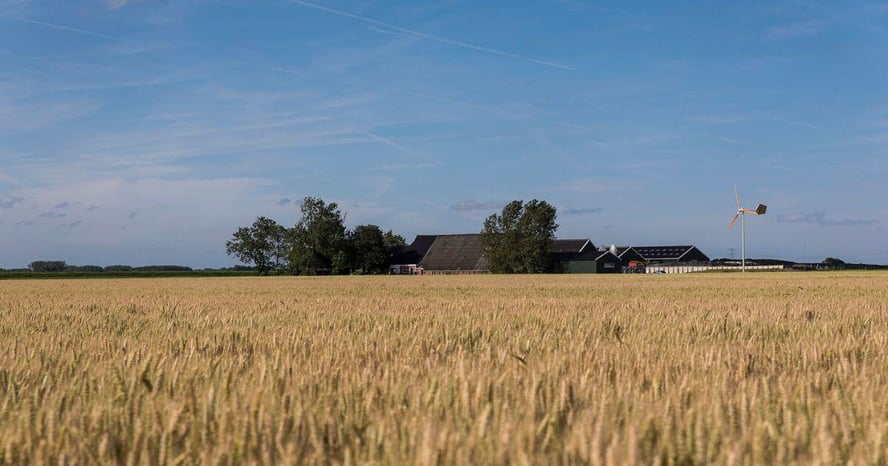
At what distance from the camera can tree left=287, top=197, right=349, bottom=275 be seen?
102 metres

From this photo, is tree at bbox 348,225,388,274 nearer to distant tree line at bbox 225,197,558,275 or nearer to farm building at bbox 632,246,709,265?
distant tree line at bbox 225,197,558,275

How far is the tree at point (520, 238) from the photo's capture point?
3816 inches

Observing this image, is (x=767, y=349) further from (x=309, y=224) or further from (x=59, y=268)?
(x=59, y=268)

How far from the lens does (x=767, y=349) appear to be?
589 centimetres

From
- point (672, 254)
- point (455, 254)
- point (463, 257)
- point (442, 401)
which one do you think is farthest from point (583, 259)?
point (442, 401)

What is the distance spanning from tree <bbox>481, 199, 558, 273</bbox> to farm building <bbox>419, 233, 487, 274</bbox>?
19.2 ft

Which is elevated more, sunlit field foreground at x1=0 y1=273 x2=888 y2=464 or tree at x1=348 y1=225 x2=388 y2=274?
tree at x1=348 y1=225 x2=388 y2=274

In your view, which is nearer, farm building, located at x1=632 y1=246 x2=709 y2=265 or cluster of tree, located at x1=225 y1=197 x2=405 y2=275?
cluster of tree, located at x1=225 y1=197 x2=405 y2=275

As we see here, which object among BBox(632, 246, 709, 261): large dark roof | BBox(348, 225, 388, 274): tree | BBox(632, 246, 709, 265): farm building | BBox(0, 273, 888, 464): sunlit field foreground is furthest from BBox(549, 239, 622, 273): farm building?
BBox(0, 273, 888, 464): sunlit field foreground

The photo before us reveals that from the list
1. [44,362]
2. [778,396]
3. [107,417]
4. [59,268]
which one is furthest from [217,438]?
[59,268]

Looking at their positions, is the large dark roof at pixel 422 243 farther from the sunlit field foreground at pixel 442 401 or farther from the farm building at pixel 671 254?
the sunlit field foreground at pixel 442 401

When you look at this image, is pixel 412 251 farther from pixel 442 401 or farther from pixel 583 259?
pixel 442 401

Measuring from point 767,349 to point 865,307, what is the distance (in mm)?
7021

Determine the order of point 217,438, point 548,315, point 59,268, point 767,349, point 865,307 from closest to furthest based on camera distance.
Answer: point 217,438
point 767,349
point 548,315
point 865,307
point 59,268
